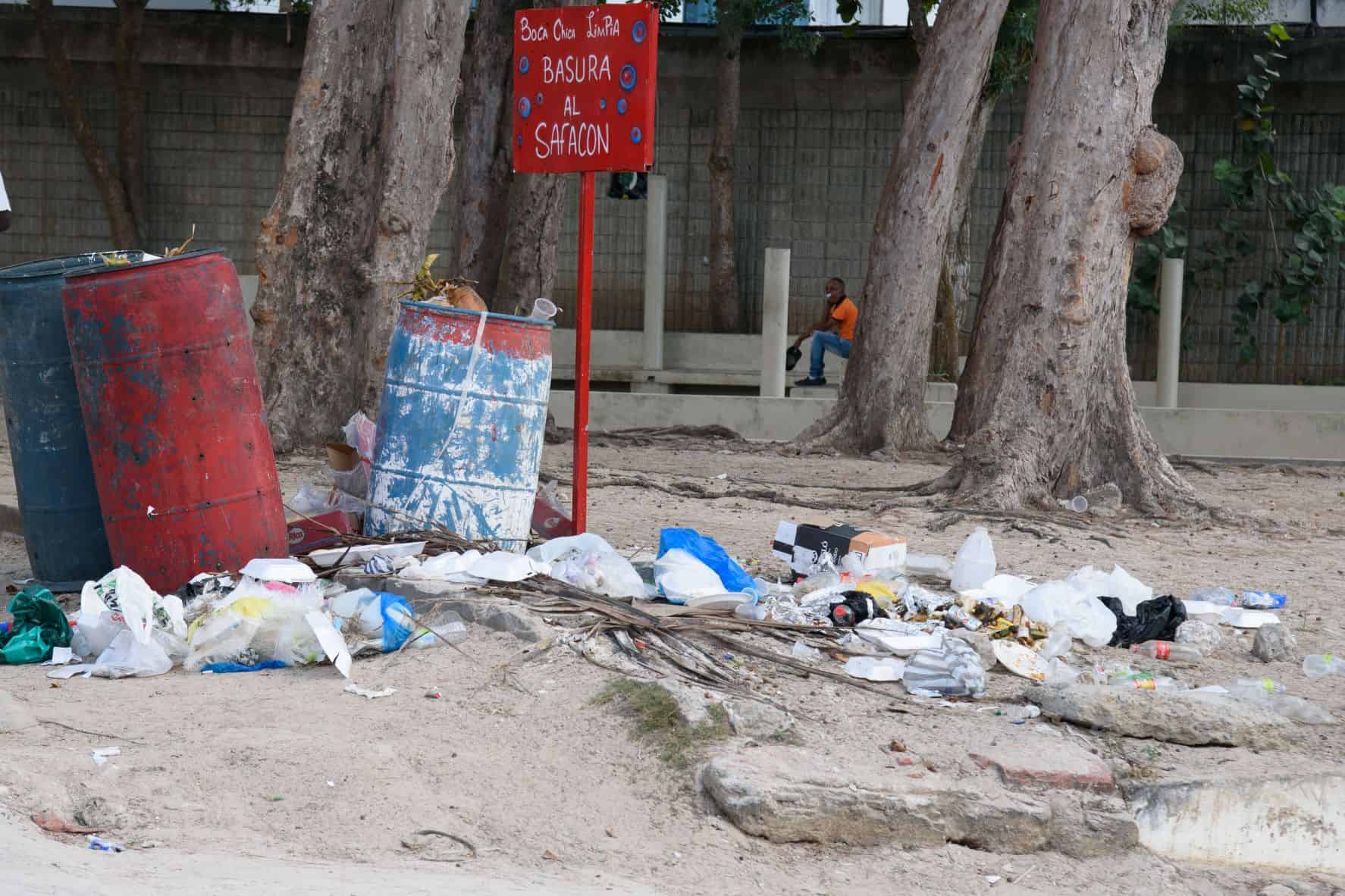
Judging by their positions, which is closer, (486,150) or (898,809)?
(898,809)

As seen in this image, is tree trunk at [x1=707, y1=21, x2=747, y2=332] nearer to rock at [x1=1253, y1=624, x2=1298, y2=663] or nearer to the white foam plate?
rock at [x1=1253, y1=624, x2=1298, y2=663]

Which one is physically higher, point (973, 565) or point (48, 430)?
point (48, 430)

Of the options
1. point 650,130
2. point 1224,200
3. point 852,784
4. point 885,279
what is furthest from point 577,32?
point 1224,200

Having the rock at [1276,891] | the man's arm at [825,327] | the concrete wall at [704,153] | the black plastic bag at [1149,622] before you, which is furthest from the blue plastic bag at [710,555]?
the concrete wall at [704,153]

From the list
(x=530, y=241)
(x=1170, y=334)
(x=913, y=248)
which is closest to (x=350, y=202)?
(x=530, y=241)

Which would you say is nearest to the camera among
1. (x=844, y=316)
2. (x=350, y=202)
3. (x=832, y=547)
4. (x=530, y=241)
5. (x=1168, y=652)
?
(x=1168, y=652)

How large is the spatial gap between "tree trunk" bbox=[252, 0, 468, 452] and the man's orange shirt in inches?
249

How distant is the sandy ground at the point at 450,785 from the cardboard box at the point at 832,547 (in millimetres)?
969

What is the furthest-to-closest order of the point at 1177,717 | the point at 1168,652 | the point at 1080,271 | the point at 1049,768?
1. the point at 1080,271
2. the point at 1168,652
3. the point at 1177,717
4. the point at 1049,768

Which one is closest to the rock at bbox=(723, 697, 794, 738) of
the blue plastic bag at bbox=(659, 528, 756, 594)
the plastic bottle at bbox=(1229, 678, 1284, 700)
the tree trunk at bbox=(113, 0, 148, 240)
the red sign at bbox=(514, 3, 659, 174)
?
the blue plastic bag at bbox=(659, 528, 756, 594)

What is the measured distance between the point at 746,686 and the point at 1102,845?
41.5 inches

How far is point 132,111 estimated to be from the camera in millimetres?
14758

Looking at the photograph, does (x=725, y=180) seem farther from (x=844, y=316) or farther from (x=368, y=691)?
(x=368, y=691)

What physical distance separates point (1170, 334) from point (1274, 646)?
9.24 metres
